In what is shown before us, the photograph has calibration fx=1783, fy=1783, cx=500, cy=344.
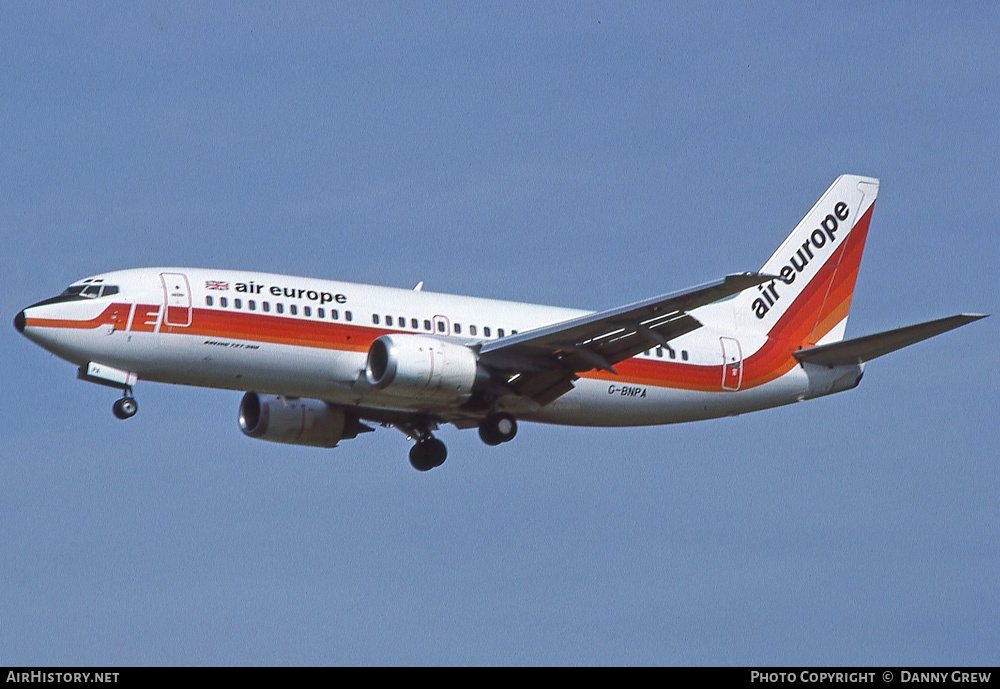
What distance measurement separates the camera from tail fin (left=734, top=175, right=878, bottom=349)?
180 ft

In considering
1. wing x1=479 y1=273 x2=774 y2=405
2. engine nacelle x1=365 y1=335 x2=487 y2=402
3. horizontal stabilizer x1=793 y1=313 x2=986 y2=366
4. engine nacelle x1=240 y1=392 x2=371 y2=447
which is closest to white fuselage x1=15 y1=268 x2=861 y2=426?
engine nacelle x1=365 y1=335 x2=487 y2=402

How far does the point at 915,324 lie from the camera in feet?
155

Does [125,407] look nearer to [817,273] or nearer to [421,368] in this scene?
[421,368]

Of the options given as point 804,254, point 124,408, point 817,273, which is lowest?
point 124,408

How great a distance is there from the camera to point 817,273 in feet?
186

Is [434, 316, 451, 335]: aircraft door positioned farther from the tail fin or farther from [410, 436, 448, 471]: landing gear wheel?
the tail fin

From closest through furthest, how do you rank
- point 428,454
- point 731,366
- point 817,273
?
point 428,454 < point 731,366 < point 817,273

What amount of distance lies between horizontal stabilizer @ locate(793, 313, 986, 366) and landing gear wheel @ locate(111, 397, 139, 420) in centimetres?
2004

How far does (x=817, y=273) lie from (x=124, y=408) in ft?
75.4

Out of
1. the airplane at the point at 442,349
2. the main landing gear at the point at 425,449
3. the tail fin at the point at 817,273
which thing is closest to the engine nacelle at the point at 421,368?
the airplane at the point at 442,349

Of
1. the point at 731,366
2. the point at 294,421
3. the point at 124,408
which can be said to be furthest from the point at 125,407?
the point at 731,366

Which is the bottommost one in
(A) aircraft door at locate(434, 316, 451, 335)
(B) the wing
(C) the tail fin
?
(B) the wing

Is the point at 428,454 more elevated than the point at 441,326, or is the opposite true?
the point at 441,326

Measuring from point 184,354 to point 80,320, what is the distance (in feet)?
8.97
